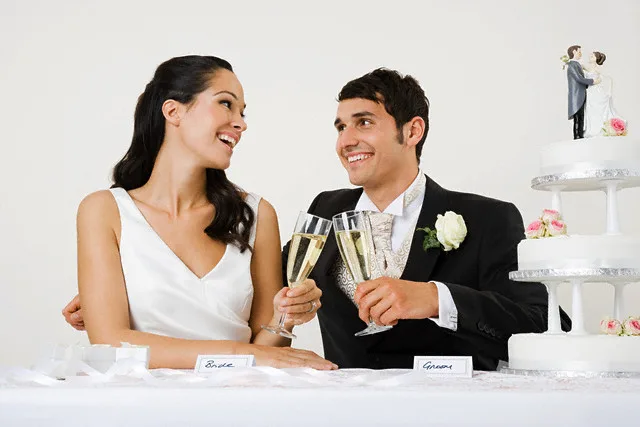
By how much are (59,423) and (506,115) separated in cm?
398

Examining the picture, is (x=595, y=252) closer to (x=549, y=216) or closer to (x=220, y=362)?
(x=549, y=216)

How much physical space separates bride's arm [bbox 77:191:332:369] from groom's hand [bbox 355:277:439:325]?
0.19 m

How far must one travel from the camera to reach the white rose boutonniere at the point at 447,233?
131 inches

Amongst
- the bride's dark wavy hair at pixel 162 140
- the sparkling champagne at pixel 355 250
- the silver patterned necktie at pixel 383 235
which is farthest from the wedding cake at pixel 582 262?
the silver patterned necktie at pixel 383 235

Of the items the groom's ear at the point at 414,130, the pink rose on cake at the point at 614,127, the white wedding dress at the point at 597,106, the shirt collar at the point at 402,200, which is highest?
the groom's ear at the point at 414,130

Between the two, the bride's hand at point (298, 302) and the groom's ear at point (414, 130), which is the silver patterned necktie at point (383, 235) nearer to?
the groom's ear at point (414, 130)

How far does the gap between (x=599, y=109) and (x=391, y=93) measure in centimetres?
157

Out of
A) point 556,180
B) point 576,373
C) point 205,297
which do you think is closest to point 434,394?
point 576,373

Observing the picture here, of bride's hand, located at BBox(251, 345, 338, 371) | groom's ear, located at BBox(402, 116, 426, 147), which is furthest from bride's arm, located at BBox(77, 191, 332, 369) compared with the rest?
groom's ear, located at BBox(402, 116, 426, 147)

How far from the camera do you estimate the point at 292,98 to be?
541 cm

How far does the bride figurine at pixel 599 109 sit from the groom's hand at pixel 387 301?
0.65m

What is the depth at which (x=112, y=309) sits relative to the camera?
9.27ft

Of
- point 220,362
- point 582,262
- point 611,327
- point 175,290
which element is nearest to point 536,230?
point 582,262

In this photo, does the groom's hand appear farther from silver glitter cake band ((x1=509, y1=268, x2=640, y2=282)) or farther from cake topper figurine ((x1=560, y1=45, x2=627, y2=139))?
cake topper figurine ((x1=560, y1=45, x2=627, y2=139))
